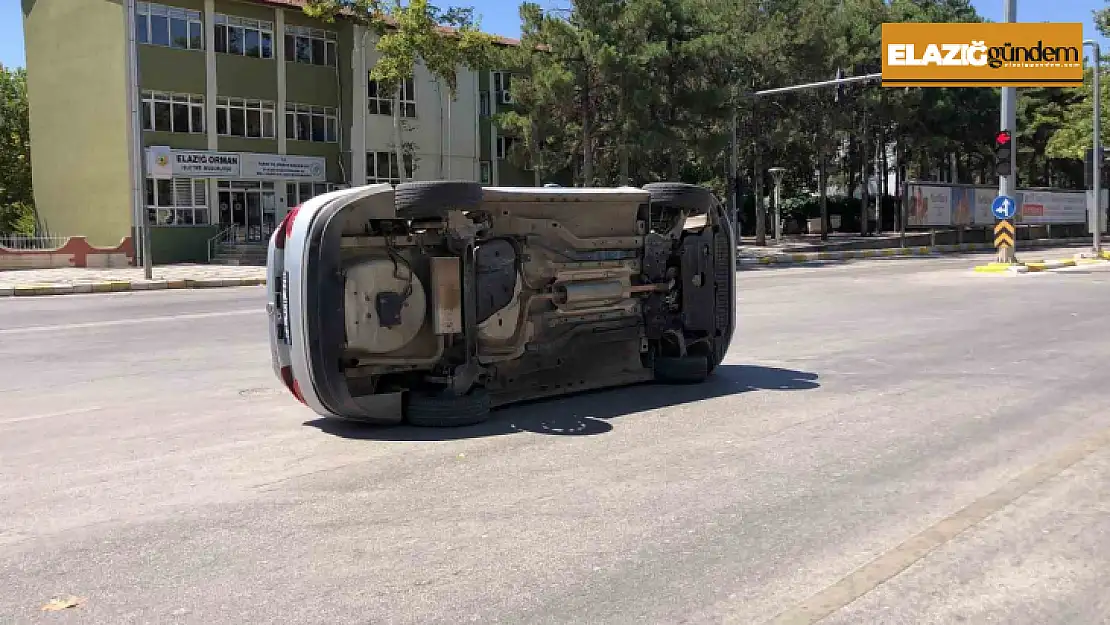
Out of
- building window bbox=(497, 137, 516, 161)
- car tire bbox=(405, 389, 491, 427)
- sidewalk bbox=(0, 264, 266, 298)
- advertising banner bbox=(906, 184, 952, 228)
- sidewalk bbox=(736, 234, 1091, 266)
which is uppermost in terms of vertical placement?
building window bbox=(497, 137, 516, 161)

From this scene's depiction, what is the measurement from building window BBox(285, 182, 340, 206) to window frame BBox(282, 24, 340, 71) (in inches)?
186

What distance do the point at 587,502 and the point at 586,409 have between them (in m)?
2.32

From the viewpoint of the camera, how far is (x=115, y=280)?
26.1m

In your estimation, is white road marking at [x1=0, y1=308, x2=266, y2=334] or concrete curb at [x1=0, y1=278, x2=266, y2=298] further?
concrete curb at [x1=0, y1=278, x2=266, y2=298]

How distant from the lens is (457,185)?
6.60 meters

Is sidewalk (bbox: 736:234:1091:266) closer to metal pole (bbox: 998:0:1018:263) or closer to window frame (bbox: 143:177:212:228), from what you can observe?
metal pole (bbox: 998:0:1018:263)

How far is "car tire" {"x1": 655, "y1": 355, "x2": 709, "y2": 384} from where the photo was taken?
8328 millimetres

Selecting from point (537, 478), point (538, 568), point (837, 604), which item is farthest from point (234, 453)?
point (837, 604)

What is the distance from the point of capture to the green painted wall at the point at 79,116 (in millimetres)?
35219

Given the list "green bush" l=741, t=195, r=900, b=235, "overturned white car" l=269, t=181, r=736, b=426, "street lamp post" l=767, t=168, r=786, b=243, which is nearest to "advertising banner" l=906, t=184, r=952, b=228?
"street lamp post" l=767, t=168, r=786, b=243

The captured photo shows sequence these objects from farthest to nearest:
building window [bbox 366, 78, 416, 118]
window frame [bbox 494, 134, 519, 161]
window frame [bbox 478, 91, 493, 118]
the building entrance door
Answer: window frame [bbox 494, 134, 519, 161] → window frame [bbox 478, 91, 493, 118] → building window [bbox 366, 78, 416, 118] → the building entrance door

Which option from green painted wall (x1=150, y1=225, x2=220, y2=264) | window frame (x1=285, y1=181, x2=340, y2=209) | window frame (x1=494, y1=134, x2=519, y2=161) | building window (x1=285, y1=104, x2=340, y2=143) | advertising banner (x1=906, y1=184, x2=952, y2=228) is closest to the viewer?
green painted wall (x1=150, y1=225, x2=220, y2=264)

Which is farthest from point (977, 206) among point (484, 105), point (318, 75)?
point (318, 75)

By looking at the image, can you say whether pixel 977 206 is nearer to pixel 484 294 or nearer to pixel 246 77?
pixel 246 77
